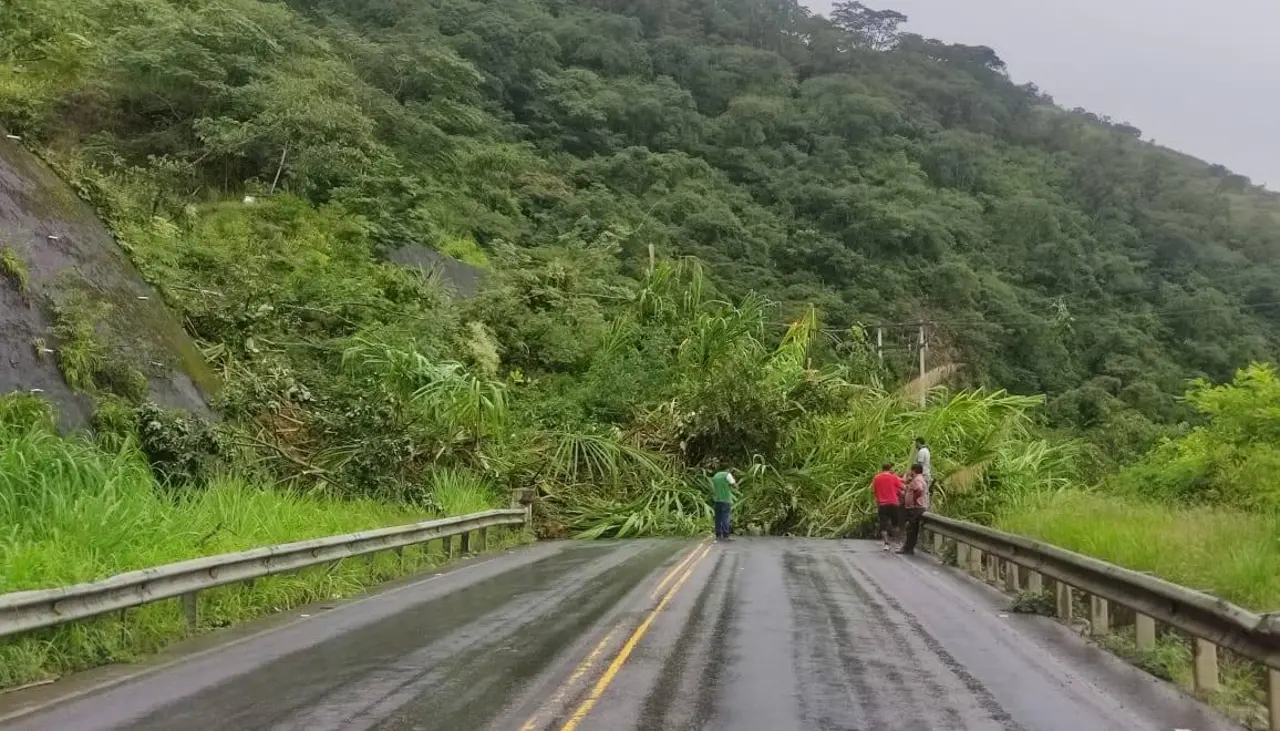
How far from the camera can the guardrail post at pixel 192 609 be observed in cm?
1101

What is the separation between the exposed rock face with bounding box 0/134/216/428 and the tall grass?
48.6 ft

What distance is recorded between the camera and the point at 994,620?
40.7 ft

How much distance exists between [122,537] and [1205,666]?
399 inches

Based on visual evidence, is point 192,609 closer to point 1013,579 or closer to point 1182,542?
point 1182,542

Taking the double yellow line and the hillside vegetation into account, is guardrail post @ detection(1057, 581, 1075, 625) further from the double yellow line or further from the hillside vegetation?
the double yellow line

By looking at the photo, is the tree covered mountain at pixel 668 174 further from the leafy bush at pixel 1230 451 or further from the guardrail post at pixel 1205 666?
the guardrail post at pixel 1205 666

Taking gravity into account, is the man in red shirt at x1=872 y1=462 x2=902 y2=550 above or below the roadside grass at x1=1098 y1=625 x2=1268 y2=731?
above

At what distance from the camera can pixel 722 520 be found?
2619 cm

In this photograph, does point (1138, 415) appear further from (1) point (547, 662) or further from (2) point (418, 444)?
(1) point (547, 662)

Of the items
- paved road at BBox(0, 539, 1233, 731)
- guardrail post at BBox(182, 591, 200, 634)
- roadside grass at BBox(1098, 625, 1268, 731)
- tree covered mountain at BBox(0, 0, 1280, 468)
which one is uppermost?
tree covered mountain at BBox(0, 0, 1280, 468)

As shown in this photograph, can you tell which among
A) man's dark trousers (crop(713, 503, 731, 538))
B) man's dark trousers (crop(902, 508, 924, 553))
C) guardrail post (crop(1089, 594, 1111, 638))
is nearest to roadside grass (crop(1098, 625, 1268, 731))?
guardrail post (crop(1089, 594, 1111, 638))

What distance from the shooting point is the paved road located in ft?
24.4

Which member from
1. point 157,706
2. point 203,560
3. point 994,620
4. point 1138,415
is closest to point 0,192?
point 203,560

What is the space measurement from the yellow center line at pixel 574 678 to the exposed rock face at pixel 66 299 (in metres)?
11.1
